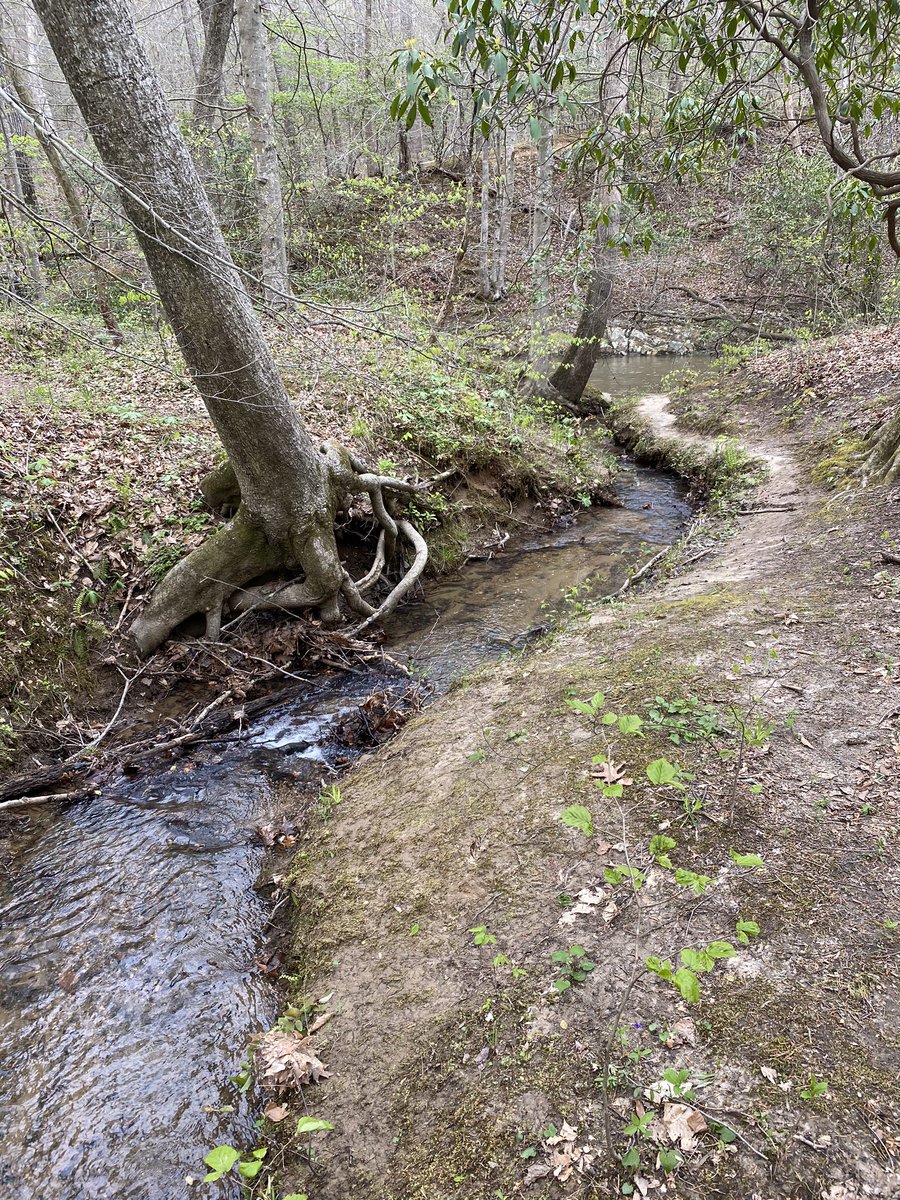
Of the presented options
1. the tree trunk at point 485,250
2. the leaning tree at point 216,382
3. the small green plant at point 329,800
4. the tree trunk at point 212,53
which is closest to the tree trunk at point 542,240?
the leaning tree at point 216,382

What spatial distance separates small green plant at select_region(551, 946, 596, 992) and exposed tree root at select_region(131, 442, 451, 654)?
4662 millimetres

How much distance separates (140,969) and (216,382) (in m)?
4.39

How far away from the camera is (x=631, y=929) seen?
260cm

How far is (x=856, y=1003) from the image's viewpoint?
2.15 metres

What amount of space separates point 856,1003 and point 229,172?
50.7 feet

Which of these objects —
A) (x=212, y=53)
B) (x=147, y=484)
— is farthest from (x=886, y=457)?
(x=212, y=53)

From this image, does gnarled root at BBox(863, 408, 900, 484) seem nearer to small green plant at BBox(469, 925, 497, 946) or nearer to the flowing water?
the flowing water

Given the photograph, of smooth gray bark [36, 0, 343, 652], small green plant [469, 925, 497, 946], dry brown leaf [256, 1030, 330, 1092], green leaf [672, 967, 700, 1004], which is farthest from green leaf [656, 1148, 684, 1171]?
smooth gray bark [36, 0, 343, 652]

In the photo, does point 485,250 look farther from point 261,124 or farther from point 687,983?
point 687,983

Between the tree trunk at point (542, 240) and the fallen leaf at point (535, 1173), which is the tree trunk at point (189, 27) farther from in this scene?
the fallen leaf at point (535, 1173)

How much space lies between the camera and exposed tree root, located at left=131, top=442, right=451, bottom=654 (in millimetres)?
5961

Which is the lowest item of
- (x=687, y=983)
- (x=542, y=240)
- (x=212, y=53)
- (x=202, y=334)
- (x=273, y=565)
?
(x=687, y=983)

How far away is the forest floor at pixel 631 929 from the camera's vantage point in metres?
1.94

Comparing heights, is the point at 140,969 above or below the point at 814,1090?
below
